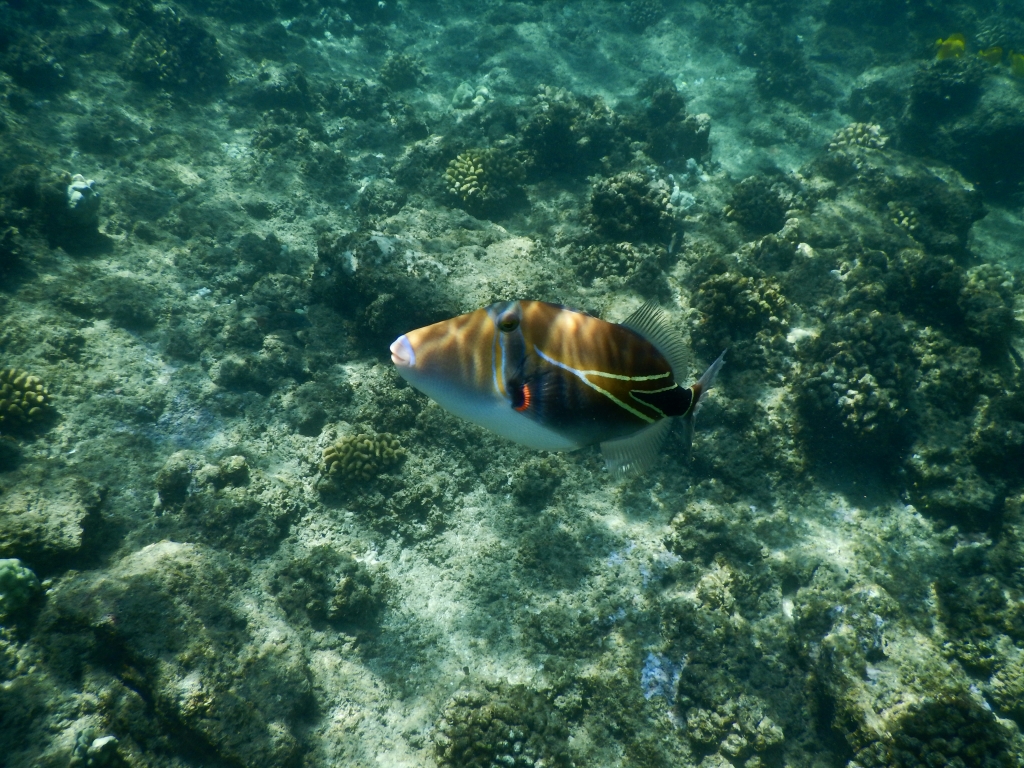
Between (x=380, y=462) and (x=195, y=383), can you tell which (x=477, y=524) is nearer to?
(x=380, y=462)

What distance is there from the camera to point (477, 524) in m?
5.03

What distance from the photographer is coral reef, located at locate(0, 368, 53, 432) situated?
5.21 metres

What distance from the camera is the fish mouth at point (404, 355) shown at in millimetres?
1350

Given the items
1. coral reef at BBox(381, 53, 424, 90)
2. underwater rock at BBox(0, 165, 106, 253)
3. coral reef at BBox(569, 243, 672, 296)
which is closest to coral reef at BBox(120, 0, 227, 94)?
coral reef at BBox(381, 53, 424, 90)

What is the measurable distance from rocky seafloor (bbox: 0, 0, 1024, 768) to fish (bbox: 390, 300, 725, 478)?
3.75m

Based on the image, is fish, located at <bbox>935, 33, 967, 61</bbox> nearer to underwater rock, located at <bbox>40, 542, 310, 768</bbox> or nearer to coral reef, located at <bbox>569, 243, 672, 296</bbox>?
coral reef, located at <bbox>569, 243, 672, 296</bbox>

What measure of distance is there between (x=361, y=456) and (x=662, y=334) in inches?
170

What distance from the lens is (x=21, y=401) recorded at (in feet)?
17.4

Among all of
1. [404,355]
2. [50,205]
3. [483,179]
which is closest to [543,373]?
[404,355]

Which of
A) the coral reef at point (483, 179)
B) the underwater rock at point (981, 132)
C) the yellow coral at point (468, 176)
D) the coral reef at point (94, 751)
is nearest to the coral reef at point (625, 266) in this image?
the coral reef at point (483, 179)

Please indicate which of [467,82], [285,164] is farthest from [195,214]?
[467,82]

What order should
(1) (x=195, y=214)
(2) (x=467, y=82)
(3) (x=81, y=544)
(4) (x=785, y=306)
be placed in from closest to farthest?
1. (3) (x=81, y=544)
2. (4) (x=785, y=306)
3. (1) (x=195, y=214)
4. (2) (x=467, y=82)

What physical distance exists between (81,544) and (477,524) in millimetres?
3798

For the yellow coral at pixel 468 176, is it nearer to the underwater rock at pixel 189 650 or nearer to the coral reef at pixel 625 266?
the coral reef at pixel 625 266
